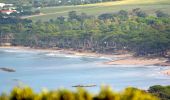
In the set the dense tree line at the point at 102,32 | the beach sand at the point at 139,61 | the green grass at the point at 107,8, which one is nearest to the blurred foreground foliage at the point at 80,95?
the beach sand at the point at 139,61

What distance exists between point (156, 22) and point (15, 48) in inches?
675

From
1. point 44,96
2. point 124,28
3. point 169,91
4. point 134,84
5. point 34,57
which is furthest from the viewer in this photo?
point 124,28

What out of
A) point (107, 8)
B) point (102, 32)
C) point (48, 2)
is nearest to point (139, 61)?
point (102, 32)

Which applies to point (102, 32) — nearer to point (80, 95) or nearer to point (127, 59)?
point (127, 59)

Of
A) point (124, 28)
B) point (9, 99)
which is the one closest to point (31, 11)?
point (124, 28)

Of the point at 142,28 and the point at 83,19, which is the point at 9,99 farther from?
the point at 83,19

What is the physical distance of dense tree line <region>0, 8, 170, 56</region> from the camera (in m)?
66.9

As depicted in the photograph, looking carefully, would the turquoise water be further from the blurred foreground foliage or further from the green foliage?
the blurred foreground foliage

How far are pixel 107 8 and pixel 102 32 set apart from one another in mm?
28111

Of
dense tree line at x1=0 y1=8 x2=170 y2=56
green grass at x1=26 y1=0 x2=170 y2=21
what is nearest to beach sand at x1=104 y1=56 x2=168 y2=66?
dense tree line at x1=0 y1=8 x2=170 y2=56

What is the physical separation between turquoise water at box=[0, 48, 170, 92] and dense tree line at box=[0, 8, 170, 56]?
18.4 feet

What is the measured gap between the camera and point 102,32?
77750 millimetres

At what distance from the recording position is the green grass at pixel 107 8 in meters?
101

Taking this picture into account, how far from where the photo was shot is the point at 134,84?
142 ft
